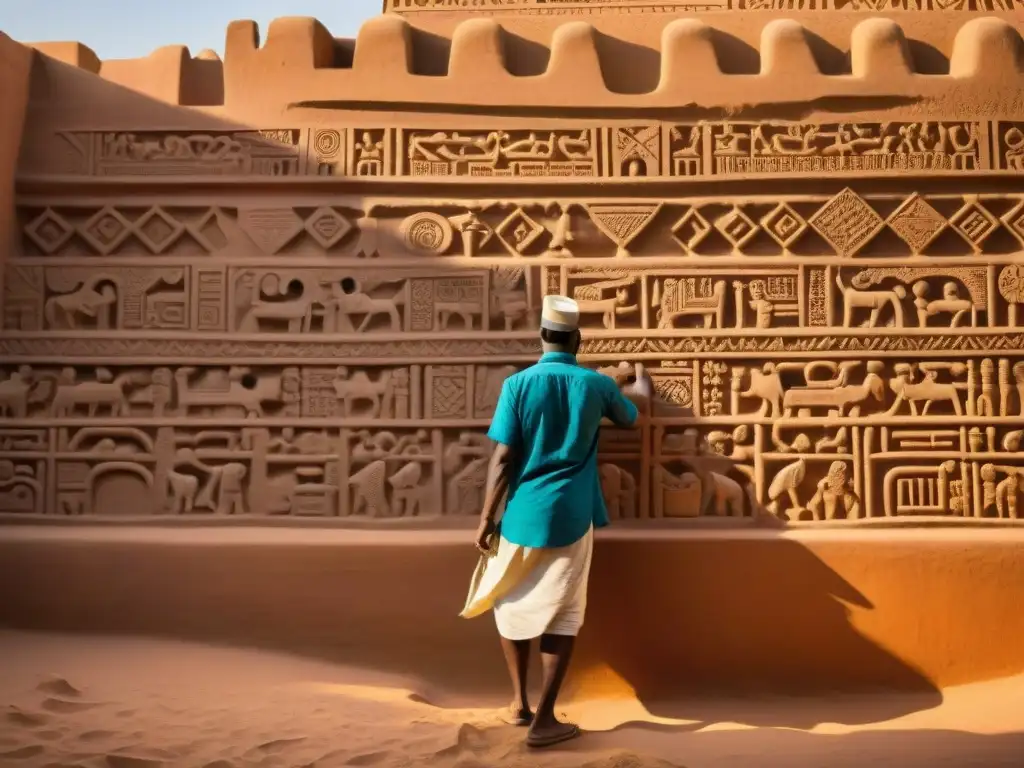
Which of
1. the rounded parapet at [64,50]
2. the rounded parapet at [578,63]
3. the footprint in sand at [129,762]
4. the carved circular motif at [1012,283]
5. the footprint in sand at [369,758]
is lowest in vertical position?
the footprint in sand at [369,758]

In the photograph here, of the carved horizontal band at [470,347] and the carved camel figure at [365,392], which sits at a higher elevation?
the carved horizontal band at [470,347]

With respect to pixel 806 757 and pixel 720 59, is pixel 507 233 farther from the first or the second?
pixel 806 757

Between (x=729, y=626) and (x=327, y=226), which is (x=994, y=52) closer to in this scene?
(x=729, y=626)

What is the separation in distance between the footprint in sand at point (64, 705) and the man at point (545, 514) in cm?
154

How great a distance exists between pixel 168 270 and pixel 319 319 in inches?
33.0

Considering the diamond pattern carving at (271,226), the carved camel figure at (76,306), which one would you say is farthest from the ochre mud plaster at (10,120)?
the diamond pattern carving at (271,226)

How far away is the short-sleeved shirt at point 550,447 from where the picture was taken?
372cm

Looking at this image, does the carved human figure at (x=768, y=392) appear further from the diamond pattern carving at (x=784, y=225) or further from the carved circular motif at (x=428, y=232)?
the carved circular motif at (x=428, y=232)

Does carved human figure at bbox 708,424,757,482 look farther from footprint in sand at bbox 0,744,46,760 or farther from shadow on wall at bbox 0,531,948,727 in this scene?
footprint in sand at bbox 0,744,46,760

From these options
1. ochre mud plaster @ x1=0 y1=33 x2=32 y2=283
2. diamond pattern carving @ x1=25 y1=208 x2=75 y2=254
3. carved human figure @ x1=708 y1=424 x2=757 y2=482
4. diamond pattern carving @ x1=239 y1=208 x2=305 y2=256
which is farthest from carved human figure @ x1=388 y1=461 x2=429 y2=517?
ochre mud plaster @ x1=0 y1=33 x2=32 y2=283

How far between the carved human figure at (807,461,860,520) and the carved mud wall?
1cm

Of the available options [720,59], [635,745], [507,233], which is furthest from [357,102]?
[635,745]

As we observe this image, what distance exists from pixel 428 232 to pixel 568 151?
846mm

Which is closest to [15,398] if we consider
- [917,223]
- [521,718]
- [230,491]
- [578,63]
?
[230,491]
